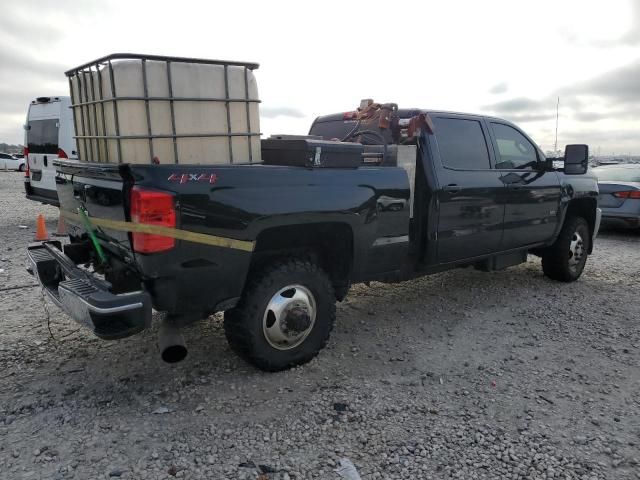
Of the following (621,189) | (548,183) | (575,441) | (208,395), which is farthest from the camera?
(621,189)

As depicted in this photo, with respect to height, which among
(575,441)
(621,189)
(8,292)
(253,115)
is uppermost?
(253,115)

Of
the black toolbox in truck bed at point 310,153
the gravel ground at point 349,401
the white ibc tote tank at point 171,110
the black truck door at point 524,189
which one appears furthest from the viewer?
the black truck door at point 524,189

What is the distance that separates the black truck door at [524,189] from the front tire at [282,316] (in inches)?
96.3

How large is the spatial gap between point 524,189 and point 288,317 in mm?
3116

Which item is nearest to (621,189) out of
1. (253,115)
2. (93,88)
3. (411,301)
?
(411,301)

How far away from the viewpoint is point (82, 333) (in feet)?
13.6

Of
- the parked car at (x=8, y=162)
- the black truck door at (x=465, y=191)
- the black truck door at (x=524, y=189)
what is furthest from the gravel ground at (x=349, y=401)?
the parked car at (x=8, y=162)

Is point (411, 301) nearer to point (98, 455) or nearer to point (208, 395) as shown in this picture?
point (208, 395)

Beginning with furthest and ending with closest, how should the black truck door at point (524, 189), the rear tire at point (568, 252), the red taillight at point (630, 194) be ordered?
the red taillight at point (630, 194) < the rear tire at point (568, 252) < the black truck door at point (524, 189)

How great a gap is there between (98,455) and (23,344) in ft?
5.79

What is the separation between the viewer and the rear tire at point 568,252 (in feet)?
19.6

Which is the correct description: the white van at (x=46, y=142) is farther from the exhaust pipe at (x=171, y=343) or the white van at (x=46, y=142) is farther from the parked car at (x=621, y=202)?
the parked car at (x=621, y=202)

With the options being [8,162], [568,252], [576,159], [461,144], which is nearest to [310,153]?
[461,144]

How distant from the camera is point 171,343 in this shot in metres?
2.94
